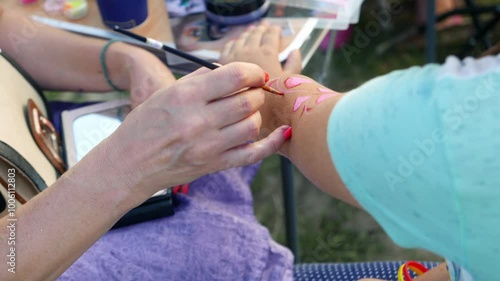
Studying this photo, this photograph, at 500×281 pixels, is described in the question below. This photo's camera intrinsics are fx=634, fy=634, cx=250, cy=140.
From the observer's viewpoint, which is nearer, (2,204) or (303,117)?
(303,117)

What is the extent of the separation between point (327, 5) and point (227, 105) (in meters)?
0.63

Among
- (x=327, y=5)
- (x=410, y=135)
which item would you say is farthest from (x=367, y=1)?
(x=410, y=135)

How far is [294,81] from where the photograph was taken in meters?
1.06

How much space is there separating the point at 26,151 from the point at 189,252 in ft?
1.18

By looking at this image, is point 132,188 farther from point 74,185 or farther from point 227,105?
point 227,105

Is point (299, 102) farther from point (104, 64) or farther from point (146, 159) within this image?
point (104, 64)

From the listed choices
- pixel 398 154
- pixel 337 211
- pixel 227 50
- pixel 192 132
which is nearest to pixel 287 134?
pixel 192 132

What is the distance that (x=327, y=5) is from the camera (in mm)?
1438

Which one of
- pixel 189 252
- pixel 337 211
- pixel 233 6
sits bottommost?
pixel 337 211

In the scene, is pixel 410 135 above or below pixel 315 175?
above

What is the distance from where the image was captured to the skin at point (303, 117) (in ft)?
2.61

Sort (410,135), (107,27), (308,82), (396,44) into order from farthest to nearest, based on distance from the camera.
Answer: (396,44), (107,27), (308,82), (410,135)

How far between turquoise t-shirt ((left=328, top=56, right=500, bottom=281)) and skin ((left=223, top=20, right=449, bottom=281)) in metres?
0.05

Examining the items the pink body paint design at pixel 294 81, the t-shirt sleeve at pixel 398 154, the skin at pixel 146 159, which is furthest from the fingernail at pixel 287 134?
the t-shirt sleeve at pixel 398 154
